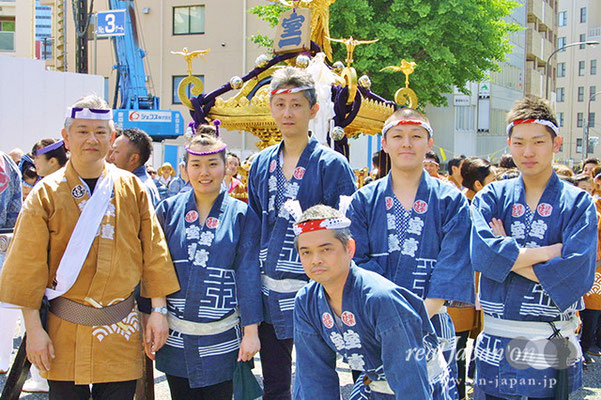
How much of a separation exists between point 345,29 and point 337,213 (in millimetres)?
13960

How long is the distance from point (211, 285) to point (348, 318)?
82 centimetres

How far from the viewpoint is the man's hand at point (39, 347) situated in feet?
7.98

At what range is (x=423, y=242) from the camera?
2.56m

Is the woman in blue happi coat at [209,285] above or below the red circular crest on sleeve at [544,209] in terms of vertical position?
below

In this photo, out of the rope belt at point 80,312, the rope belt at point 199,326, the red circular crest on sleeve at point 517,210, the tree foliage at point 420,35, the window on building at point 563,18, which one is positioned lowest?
the rope belt at point 199,326

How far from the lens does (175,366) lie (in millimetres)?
2758

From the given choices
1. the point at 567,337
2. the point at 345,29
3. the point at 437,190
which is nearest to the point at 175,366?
the point at 437,190

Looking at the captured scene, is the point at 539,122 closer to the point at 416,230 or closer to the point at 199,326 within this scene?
the point at 416,230

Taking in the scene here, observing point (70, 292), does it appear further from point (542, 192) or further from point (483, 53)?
point (483, 53)

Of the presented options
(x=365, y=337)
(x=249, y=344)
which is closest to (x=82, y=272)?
(x=249, y=344)

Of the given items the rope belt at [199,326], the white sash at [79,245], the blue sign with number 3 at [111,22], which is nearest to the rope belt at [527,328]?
the rope belt at [199,326]

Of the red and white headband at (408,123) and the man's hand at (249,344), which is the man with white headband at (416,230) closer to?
the red and white headband at (408,123)

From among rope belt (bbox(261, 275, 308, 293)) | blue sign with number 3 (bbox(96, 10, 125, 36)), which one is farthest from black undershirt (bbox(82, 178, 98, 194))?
blue sign with number 3 (bbox(96, 10, 125, 36))

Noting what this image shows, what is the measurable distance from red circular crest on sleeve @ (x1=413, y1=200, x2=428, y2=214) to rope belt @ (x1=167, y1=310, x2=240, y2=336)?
3.26 feet
